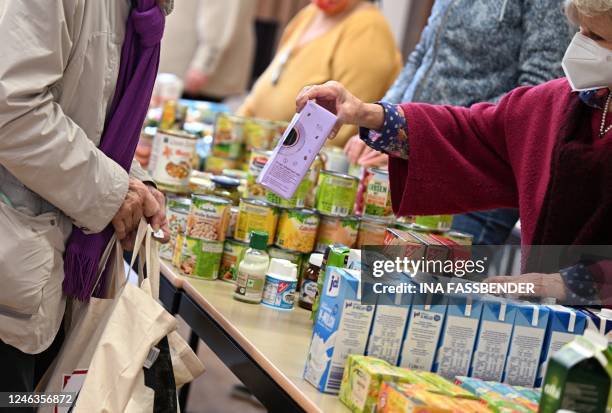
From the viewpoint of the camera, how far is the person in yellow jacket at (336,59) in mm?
4055

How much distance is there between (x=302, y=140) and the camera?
2.26 metres

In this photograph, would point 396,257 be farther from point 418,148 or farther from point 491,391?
point 418,148

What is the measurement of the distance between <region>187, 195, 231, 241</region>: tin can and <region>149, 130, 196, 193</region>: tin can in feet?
1.34

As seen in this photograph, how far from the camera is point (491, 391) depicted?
1.74m

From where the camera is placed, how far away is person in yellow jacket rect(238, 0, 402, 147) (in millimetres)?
4055

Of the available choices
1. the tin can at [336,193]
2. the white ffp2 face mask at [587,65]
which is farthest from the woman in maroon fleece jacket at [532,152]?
the tin can at [336,193]

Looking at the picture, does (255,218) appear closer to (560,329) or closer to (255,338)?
(255,338)

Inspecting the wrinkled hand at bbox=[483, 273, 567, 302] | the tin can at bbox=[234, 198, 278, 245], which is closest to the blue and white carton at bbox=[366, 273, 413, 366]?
Result: the wrinkled hand at bbox=[483, 273, 567, 302]

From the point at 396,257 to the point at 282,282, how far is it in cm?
53

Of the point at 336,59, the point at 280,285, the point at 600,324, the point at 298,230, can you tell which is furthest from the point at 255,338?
the point at 336,59

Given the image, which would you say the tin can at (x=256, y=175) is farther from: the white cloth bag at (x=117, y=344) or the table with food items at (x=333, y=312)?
the white cloth bag at (x=117, y=344)

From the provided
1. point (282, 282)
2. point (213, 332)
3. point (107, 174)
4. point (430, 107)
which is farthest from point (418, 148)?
point (107, 174)

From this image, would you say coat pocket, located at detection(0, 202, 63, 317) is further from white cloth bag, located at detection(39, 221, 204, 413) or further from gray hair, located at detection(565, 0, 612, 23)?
gray hair, located at detection(565, 0, 612, 23)

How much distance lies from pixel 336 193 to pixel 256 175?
31 cm
